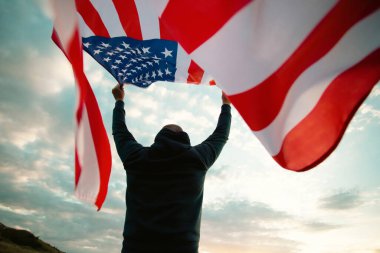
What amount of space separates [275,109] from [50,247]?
1177 inches

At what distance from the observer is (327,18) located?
7.94 ft

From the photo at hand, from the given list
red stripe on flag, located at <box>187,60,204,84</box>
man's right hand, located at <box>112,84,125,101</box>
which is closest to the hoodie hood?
man's right hand, located at <box>112,84,125,101</box>

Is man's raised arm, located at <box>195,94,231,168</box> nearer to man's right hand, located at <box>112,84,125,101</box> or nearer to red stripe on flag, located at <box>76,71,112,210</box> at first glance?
man's right hand, located at <box>112,84,125,101</box>

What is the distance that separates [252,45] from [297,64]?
410mm

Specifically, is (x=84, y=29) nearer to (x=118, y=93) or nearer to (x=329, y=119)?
(x=118, y=93)

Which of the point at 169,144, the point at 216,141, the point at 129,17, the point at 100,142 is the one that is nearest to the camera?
the point at 169,144

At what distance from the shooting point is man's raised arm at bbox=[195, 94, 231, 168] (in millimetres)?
2592

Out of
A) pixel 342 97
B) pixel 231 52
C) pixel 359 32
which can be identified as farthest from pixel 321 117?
pixel 231 52

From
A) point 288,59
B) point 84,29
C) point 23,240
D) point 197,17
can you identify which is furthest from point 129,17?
point 23,240

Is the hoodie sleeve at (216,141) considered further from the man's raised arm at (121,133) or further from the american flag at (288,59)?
the man's raised arm at (121,133)

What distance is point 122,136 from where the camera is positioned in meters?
2.97

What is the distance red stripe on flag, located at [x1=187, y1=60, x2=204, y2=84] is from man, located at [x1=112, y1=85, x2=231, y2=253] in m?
1.41

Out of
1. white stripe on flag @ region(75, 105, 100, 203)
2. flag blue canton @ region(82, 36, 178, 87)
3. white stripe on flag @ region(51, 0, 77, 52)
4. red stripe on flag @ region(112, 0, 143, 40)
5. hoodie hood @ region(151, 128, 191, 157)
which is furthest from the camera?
flag blue canton @ region(82, 36, 178, 87)

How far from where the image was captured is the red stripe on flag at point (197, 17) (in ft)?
8.50
